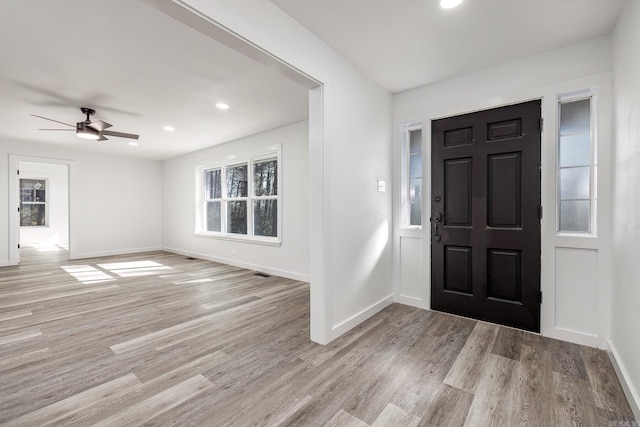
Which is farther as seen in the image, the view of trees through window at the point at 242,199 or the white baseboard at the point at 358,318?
the view of trees through window at the point at 242,199

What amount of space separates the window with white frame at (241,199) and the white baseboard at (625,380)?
160 inches

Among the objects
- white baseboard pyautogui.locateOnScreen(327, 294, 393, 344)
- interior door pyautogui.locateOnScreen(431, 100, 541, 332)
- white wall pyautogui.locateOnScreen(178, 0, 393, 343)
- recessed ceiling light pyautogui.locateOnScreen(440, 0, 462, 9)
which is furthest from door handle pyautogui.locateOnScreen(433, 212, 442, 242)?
recessed ceiling light pyautogui.locateOnScreen(440, 0, 462, 9)

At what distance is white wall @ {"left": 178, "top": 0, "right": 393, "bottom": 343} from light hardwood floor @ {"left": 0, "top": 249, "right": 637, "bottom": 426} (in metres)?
0.33

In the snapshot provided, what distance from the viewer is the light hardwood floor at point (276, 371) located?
158 centimetres

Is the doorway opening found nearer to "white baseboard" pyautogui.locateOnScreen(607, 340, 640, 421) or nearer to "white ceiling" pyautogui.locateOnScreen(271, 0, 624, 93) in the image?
"white ceiling" pyautogui.locateOnScreen(271, 0, 624, 93)

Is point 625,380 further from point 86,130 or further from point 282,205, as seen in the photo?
point 86,130

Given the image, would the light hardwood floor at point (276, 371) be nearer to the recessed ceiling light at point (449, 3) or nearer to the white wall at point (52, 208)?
the recessed ceiling light at point (449, 3)

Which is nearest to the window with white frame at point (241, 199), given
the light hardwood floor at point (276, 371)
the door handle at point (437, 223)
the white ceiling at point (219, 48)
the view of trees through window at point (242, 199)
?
the view of trees through window at point (242, 199)

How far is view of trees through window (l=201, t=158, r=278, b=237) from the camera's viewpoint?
17.0 feet

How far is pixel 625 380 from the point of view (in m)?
1.74

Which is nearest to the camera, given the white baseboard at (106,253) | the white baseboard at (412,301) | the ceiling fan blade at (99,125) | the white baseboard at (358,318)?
the white baseboard at (358,318)

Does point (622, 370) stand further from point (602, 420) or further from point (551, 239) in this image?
point (551, 239)

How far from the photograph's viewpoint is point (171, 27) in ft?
7.09

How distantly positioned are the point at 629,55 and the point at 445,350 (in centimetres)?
242
